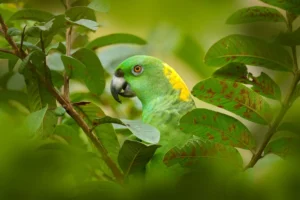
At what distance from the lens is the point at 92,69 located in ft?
2.29

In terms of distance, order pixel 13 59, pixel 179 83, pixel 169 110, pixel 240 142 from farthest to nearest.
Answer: pixel 179 83
pixel 169 110
pixel 13 59
pixel 240 142

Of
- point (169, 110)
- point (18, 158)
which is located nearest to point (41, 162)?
point (18, 158)

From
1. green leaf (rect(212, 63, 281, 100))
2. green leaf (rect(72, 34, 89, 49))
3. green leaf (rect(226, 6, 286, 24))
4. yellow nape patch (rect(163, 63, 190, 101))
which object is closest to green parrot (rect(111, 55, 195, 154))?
yellow nape patch (rect(163, 63, 190, 101))

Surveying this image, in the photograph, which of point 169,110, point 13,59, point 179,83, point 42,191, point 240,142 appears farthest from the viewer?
point 179,83

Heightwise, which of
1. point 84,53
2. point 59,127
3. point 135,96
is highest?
point 84,53

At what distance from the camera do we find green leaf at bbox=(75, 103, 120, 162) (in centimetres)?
67

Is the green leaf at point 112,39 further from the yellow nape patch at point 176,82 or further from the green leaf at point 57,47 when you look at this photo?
the yellow nape patch at point 176,82

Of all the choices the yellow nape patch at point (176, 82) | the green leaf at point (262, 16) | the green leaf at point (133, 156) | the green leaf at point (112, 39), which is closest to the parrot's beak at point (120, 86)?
the yellow nape patch at point (176, 82)

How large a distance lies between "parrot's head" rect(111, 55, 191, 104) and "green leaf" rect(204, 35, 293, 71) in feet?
2.35

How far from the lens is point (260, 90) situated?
21.3 inches

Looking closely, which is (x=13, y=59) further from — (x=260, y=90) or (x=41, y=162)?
(x=41, y=162)

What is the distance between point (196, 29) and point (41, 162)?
0.07 meters

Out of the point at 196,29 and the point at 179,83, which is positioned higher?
the point at 196,29

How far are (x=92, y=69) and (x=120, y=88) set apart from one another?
0.61 meters
